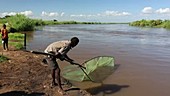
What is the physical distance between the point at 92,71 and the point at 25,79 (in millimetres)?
2833

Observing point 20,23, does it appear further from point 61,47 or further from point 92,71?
point 61,47

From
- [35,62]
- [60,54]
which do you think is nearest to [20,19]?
[35,62]

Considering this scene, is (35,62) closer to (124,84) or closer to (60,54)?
(124,84)

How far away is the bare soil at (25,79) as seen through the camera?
8.70 meters

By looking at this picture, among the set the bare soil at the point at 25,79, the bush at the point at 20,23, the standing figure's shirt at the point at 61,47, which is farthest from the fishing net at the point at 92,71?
the bush at the point at 20,23

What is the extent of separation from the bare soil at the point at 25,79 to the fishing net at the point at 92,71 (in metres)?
0.97

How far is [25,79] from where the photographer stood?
1019 centimetres

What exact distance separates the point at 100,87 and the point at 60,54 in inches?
132

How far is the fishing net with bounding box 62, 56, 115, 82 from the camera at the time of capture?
11.4 m

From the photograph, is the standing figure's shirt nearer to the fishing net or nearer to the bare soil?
the bare soil

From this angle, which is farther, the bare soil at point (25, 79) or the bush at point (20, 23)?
the bush at point (20, 23)

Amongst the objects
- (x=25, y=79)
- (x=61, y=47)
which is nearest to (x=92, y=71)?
(x=25, y=79)

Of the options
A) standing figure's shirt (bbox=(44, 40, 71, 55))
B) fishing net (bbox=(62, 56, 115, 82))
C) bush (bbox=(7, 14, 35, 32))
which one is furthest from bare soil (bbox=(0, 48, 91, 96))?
bush (bbox=(7, 14, 35, 32))

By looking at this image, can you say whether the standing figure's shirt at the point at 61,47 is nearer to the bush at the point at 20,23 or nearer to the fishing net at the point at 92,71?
the fishing net at the point at 92,71
